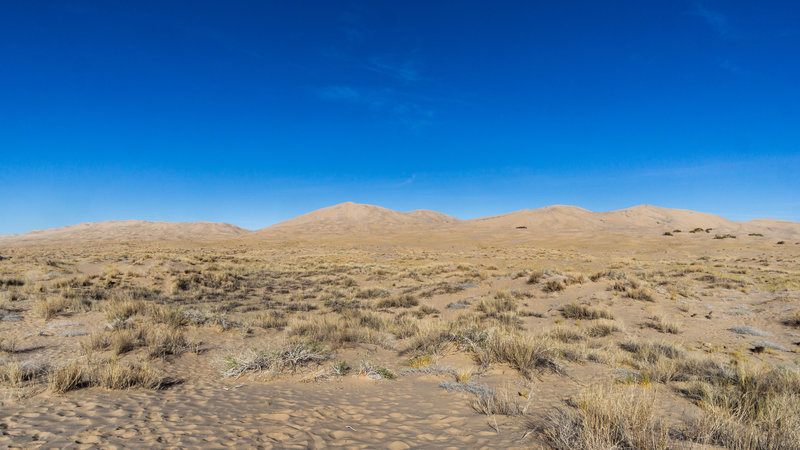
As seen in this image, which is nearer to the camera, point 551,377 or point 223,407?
point 223,407

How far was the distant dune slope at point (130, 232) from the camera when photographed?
102688mm

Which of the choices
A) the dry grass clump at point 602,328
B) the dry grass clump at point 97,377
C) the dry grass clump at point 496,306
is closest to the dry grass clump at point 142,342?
the dry grass clump at point 97,377

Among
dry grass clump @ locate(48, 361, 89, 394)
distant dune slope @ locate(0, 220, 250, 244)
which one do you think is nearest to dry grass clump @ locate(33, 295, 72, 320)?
dry grass clump @ locate(48, 361, 89, 394)

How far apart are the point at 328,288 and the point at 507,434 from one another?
15956 millimetres

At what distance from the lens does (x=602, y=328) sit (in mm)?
9148

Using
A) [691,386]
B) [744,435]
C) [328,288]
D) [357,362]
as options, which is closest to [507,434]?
[744,435]

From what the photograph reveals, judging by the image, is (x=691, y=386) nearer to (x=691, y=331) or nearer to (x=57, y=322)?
(x=691, y=331)

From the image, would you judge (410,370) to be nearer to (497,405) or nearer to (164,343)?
(497,405)

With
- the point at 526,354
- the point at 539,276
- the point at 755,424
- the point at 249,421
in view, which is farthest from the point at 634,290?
the point at 249,421

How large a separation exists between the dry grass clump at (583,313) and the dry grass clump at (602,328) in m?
1.23

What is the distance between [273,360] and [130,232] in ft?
464

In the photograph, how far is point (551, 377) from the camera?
226 inches

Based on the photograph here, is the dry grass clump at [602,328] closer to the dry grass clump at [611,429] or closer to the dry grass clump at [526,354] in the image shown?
the dry grass clump at [526,354]

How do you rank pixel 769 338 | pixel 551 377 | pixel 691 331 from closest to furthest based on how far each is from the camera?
pixel 551 377 → pixel 769 338 → pixel 691 331
